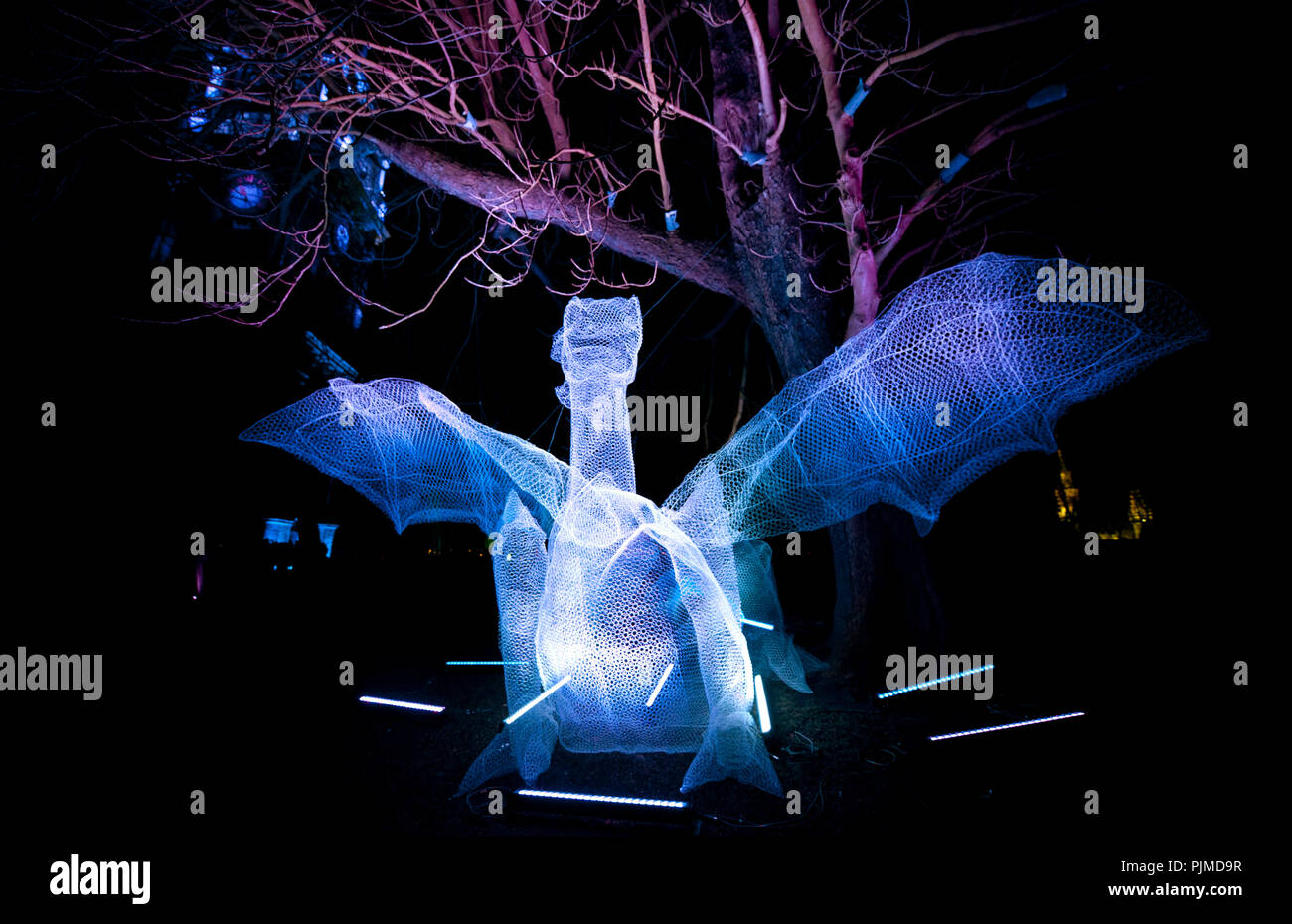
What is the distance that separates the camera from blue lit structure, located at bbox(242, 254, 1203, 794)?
3.75 metres

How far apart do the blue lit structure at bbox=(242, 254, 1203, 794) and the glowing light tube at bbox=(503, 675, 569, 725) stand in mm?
13

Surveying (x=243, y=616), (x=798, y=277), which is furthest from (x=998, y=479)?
(x=243, y=616)

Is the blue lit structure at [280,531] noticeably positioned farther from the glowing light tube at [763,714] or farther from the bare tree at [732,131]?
the glowing light tube at [763,714]

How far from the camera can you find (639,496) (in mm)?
4277

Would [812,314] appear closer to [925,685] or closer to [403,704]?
[925,685]

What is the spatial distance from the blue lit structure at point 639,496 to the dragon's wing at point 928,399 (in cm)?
1

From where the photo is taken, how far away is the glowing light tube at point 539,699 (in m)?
4.02

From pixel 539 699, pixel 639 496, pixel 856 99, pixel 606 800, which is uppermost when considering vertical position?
pixel 856 99

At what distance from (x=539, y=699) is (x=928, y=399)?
2.91m

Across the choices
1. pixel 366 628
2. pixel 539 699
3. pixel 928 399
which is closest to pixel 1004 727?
pixel 928 399

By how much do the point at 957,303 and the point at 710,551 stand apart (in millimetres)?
2029

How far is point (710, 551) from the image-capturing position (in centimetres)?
428

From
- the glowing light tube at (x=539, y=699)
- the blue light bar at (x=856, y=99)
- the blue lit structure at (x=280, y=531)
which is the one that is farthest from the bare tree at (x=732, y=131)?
the blue lit structure at (x=280, y=531)

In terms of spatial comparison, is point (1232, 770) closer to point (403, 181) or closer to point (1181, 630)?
point (1181, 630)
